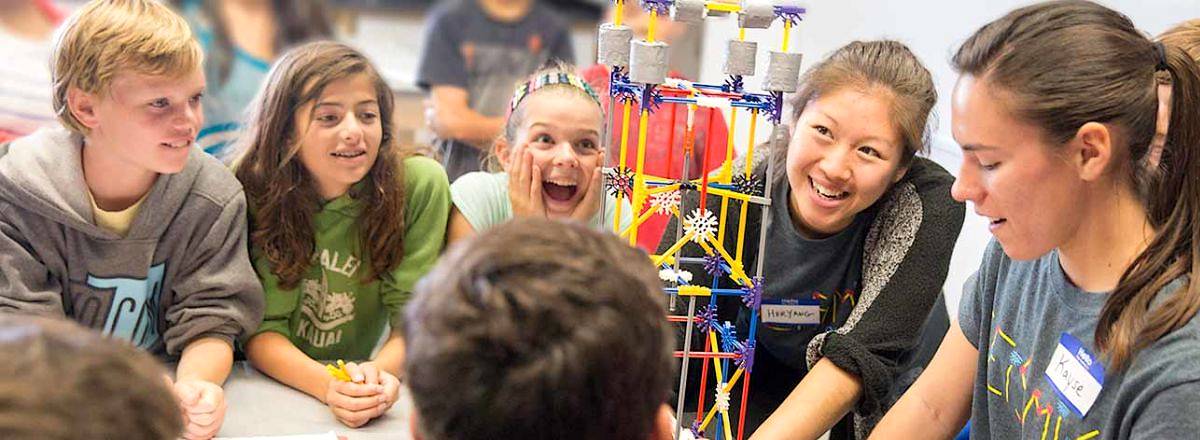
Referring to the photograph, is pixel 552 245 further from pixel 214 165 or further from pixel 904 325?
pixel 214 165

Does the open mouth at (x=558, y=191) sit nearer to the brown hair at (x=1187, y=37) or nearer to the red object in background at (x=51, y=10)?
the brown hair at (x=1187, y=37)

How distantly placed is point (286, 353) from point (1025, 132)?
1.18 m

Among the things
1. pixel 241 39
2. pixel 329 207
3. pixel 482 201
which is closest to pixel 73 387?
pixel 329 207

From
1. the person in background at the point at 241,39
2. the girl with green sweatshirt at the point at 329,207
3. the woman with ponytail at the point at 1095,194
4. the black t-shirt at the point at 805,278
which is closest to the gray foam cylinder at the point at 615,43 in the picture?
the woman with ponytail at the point at 1095,194

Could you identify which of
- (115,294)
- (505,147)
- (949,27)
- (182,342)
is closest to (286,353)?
(182,342)

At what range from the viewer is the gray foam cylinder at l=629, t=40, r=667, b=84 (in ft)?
3.88

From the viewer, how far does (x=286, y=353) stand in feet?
5.71

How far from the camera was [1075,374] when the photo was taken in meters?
1.20

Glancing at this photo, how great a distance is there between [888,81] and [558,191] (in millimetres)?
676

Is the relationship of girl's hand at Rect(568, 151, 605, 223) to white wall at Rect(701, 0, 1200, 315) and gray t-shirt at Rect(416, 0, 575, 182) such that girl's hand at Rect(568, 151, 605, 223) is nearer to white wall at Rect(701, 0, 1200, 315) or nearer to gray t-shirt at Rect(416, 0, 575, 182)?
white wall at Rect(701, 0, 1200, 315)

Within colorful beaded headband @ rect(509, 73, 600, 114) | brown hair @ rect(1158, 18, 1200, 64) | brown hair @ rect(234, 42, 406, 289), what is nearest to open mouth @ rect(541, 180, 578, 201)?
colorful beaded headband @ rect(509, 73, 600, 114)

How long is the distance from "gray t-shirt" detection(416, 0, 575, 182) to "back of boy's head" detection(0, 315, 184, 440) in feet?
8.44

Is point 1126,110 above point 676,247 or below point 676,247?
above

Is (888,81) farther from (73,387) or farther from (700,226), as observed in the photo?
(73,387)
